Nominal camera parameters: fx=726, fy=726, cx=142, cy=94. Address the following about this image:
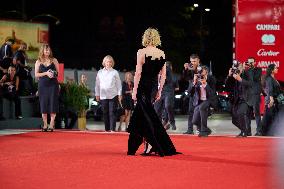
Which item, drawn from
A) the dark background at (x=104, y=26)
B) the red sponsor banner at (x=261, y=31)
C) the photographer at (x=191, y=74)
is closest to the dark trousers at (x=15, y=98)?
the photographer at (x=191, y=74)

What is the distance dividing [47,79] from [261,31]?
319 inches

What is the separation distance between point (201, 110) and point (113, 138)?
7.33 feet

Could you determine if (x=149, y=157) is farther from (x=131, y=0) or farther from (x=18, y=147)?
(x=131, y=0)

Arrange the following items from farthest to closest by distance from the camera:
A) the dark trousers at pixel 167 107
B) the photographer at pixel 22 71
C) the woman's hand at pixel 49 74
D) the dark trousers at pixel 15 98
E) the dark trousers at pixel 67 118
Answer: the dark trousers at pixel 67 118 < the photographer at pixel 22 71 < the dark trousers at pixel 167 107 < the dark trousers at pixel 15 98 < the woman's hand at pixel 49 74

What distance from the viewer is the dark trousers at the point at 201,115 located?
46.1 feet

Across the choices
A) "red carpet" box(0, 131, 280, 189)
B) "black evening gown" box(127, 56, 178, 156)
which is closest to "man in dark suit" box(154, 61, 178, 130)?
"red carpet" box(0, 131, 280, 189)

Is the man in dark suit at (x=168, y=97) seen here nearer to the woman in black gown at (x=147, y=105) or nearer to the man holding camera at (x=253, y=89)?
the man holding camera at (x=253, y=89)

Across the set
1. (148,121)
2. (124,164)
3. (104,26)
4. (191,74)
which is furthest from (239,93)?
(104,26)

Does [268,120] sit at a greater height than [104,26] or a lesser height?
lesser

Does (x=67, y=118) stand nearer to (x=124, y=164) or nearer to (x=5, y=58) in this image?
(x=5, y=58)

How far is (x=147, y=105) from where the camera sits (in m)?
10.2

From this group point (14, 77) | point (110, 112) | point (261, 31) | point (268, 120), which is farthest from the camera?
point (261, 31)

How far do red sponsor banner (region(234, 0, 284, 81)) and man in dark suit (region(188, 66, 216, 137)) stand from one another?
5375mm

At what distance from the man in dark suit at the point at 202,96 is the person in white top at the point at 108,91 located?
5.70 ft
